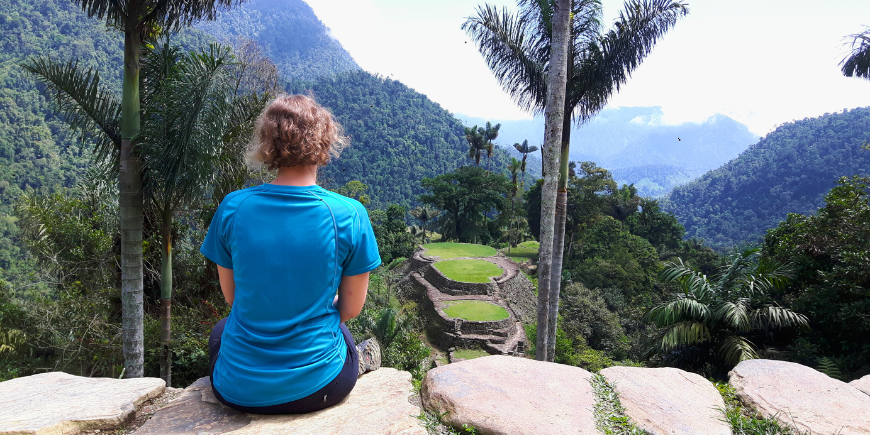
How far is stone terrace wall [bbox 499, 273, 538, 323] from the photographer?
20.7m

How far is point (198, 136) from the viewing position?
14.9 ft

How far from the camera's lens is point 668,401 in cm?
179

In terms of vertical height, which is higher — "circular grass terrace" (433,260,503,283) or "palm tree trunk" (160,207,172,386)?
"palm tree trunk" (160,207,172,386)

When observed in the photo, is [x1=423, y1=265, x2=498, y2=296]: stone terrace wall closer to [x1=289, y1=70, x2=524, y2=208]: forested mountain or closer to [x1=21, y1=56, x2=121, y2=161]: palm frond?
[x1=21, y1=56, x2=121, y2=161]: palm frond

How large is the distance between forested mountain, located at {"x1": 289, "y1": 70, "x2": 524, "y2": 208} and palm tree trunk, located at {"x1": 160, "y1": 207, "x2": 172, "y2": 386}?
46.7 metres

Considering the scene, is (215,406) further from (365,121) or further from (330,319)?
(365,121)

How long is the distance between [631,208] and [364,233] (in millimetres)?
37312

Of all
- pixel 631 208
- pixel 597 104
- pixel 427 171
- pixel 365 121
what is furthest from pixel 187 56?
pixel 365 121

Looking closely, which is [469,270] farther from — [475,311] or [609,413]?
[609,413]

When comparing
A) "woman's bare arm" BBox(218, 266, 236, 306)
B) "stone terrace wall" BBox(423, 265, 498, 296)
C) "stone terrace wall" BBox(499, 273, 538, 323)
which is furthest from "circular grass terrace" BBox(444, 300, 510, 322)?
"woman's bare arm" BBox(218, 266, 236, 306)

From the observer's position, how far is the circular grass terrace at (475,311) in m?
17.8

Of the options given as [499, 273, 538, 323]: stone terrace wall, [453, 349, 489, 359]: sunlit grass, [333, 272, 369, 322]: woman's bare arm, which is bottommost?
[453, 349, 489, 359]: sunlit grass

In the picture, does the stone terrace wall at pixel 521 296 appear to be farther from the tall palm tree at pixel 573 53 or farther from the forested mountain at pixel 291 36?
the forested mountain at pixel 291 36

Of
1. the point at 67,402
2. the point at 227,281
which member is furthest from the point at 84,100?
the point at 227,281
